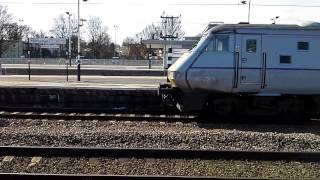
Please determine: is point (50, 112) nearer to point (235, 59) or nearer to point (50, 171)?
point (235, 59)

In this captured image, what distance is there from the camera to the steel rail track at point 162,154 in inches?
374

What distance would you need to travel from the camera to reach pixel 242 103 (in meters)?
15.4

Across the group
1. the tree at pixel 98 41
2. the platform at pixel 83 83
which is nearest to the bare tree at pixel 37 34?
the tree at pixel 98 41

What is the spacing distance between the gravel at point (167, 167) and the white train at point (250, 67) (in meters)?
5.85

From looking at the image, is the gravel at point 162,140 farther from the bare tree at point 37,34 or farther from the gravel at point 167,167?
the bare tree at point 37,34

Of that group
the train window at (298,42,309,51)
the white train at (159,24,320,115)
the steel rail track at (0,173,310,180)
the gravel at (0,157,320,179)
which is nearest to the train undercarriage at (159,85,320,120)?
the white train at (159,24,320,115)

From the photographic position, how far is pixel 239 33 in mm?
14914

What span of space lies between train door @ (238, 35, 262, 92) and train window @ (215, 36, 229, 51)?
16.2 inches

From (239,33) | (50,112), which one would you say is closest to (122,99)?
(50,112)

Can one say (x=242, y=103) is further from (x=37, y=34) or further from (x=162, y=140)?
(x=37, y=34)

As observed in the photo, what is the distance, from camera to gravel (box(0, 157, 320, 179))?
8.59 metres

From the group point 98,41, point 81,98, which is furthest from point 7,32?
point 81,98

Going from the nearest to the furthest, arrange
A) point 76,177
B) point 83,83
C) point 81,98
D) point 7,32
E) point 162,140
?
point 76,177 → point 162,140 → point 81,98 → point 83,83 → point 7,32

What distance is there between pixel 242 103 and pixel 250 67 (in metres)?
1.17
